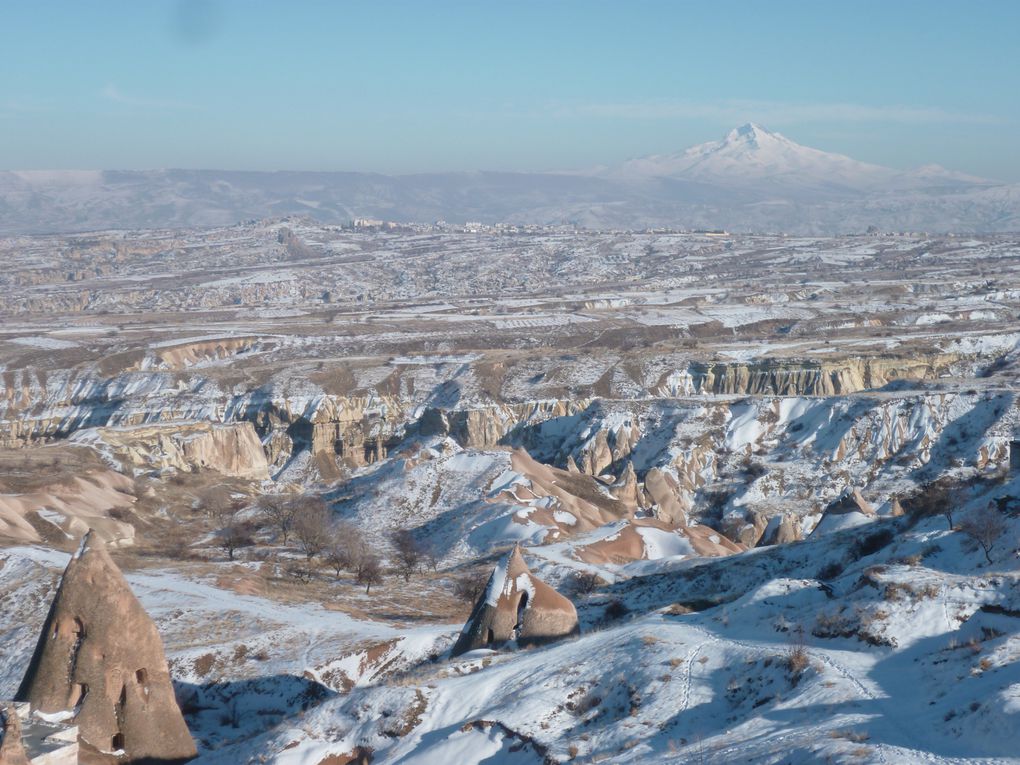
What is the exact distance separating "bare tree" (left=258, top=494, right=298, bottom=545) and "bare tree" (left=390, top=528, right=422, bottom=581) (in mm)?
4582

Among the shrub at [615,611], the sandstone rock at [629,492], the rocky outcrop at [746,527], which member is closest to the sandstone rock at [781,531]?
the rocky outcrop at [746,527]

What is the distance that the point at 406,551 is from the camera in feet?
145

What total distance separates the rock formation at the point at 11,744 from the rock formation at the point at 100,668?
2.91 meters

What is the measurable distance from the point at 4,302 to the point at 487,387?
114 metres

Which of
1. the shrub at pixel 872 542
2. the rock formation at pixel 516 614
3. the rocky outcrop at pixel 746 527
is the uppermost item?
the rock formation at pixel 516 614

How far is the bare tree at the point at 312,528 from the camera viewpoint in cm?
4444

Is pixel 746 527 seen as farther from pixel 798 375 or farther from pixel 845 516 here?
pixel 798 375

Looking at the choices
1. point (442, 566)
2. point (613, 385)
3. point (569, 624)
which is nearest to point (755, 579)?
point (569, 624)

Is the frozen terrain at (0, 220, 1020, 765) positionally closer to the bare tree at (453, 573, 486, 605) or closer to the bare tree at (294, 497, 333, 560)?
the bare tree at (294, 497, 333, 560)

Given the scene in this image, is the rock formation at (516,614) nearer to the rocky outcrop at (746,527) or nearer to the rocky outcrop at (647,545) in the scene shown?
the rocky outcrop at (647,545)

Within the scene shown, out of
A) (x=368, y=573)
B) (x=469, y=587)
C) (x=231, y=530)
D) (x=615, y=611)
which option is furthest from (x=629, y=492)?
(x=615, y=611)

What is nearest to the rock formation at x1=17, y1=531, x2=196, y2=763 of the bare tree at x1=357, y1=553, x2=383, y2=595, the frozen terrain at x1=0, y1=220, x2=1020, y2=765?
the frozen terrain at x1=0, y1=220, x2=1020, y2=765

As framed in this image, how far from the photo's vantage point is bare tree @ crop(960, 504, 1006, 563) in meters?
24.5

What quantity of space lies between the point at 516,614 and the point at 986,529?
424 inches
